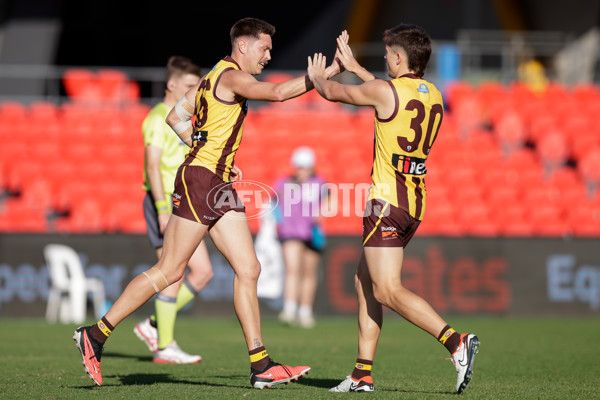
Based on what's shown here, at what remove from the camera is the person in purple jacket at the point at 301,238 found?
1177 cm

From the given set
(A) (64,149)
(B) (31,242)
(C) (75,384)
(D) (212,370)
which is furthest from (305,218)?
(A) (64,149)

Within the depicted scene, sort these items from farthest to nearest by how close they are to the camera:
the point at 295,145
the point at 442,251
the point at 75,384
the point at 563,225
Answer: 1. the point at 295,145
2. the point at 563,225
3. the point at 442,251
4. the point at 75,384

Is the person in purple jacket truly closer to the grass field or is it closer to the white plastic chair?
the grass field

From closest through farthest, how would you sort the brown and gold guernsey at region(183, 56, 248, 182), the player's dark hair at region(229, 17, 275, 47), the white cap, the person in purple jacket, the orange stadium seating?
the brown and gold guernsey at region(183, 56, 248, 182), the player's dark hair at region(229, 17, 275, 47), the person in purple jacket, the white cap, the orange stadium seating

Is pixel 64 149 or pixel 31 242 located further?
pixel 64 149

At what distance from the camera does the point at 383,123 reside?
221 inches

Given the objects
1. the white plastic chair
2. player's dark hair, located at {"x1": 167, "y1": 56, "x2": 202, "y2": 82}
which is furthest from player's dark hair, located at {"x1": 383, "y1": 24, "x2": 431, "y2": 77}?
the white plastic chair

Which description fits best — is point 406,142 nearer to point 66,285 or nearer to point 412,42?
point 412,42

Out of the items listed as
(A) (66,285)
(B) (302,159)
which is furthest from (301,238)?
(A) (66,285)

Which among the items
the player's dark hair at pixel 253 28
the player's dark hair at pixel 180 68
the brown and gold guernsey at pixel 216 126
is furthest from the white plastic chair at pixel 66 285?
the player's dark hair at pixel 253 28

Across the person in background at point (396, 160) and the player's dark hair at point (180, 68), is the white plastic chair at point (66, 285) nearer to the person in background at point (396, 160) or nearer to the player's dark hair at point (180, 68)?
the player's dark hair at point (180, 68)

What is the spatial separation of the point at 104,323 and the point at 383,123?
225cm

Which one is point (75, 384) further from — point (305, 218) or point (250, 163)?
point (250, 163)

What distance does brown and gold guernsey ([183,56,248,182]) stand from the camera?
5898 millimetres
